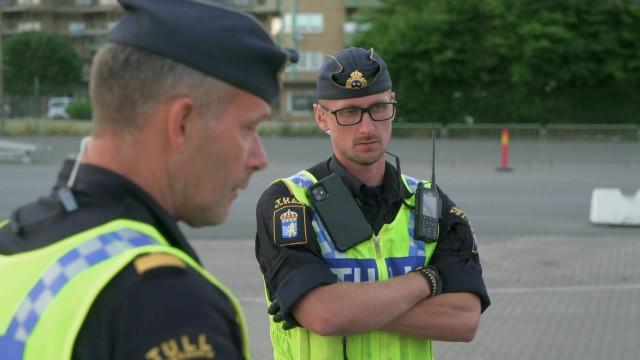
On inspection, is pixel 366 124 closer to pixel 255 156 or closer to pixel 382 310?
pixel 382 310

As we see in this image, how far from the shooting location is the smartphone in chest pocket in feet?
7.88

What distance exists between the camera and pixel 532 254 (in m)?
9.25

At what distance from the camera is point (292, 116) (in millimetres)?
52781

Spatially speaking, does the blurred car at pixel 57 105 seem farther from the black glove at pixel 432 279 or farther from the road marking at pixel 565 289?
the black glove at pixel 432 279

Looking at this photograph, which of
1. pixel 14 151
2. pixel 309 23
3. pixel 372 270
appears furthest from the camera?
pixel 309 23

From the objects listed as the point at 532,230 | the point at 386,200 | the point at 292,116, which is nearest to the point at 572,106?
the point at 292,116

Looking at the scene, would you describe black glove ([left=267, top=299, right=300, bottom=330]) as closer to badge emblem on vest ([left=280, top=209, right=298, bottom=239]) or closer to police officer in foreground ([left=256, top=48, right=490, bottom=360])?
police officer in foreground ([left=256, top=48, right=490, bottom=360])

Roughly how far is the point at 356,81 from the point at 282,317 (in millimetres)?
880

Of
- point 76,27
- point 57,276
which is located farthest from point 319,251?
point 76,27

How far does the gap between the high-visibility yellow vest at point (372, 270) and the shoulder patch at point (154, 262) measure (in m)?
1.31

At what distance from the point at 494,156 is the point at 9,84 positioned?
4240 centimetres

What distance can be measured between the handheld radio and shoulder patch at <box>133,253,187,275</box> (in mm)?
1449

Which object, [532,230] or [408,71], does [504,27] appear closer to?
[408,71]

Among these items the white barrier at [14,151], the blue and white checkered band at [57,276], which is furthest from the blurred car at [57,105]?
the blue and white checkered band at [57,276]
